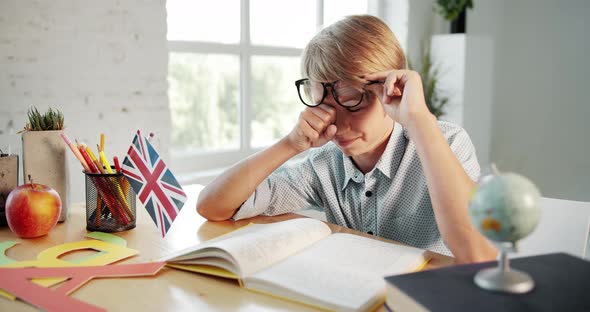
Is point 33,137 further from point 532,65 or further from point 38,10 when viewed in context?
point 532,65

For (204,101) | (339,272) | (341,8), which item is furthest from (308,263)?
(341,8)

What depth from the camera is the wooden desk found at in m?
0.77

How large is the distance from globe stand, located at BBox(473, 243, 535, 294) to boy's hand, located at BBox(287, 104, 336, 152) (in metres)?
0.65

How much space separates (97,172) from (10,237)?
0.73 ft

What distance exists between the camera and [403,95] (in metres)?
1.12

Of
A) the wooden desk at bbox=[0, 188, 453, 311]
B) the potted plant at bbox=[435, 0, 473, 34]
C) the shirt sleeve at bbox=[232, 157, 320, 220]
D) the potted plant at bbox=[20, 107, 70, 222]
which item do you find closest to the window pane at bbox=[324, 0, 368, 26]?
the potted plant at bbox=[435, 0, 473, 34]

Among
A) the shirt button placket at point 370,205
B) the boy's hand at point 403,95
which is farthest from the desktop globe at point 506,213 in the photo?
the shirt button placket at point 370,205

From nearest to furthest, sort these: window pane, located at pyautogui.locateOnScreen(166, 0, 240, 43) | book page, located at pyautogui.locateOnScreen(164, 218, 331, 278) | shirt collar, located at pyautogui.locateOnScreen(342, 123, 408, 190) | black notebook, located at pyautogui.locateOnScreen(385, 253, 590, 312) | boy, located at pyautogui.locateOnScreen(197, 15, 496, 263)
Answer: black notebook, located at pyautogui.locateOnScreen(385, 253, 590, 312)
book page, located at pyautogui.locateOnScreen(164, 218, 331, 278)
boy, located at pyautogui.locateOnScreen(197, 15, 496, 263)
shirt collar, located at pyautogui.locateOnScreen(342, 123, 408, 190)
window pane, located at pyautogui.locateOnScreen(166, 0, 240, 43)

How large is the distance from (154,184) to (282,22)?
2089 mm

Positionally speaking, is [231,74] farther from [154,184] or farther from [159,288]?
[159,288]

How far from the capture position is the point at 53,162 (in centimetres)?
121

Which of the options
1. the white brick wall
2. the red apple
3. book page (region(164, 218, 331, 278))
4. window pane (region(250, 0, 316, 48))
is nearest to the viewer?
book page (region(164, 218, 331, 278))

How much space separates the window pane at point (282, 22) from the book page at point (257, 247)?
2.02 metres

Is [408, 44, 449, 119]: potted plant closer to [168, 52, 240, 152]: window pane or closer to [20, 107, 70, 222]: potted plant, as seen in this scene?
[168, 52, 240, 152]: window pane
